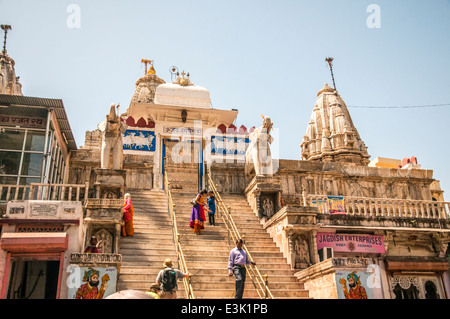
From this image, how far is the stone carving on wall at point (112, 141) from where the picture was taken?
14188 millimetres

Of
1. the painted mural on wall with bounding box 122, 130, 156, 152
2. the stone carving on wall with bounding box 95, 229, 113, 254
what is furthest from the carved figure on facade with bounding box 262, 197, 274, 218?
the painted mural on wall with bounding box 122, 130, 156, 152

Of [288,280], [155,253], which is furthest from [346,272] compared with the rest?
[155,253]

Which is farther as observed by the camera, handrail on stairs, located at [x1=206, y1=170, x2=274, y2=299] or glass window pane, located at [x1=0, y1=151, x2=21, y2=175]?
glass window pane, located at [x1=0, y1=151, x2=21, y2=175]

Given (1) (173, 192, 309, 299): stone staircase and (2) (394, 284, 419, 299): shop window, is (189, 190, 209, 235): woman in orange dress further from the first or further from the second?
(2) (394, 284, 419, 299): shop window

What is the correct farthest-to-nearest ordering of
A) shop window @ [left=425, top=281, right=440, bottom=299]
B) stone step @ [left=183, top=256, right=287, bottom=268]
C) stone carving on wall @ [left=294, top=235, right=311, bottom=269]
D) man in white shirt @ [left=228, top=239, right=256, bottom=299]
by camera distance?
shop window @ [left=425, top=281, right=440, bottom=299] < stone carving on wall @ [left=294, top=235, right=311, bottom=269] < stone step @ [left=183, top=256, right=287, bottom=268] < man in white shirt @ [left=228, top=239, right=256, bottom=299]

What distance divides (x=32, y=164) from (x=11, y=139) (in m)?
1.15

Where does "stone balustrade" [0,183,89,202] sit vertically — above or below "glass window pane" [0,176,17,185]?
below

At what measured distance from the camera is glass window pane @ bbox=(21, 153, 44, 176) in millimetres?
13680

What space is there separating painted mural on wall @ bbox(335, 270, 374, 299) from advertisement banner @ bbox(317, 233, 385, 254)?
12.6 feet

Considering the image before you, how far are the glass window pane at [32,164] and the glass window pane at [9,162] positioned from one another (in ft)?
0.66

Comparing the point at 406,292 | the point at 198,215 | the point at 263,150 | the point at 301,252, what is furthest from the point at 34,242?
the point at 406,292

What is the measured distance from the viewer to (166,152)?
18.6m
